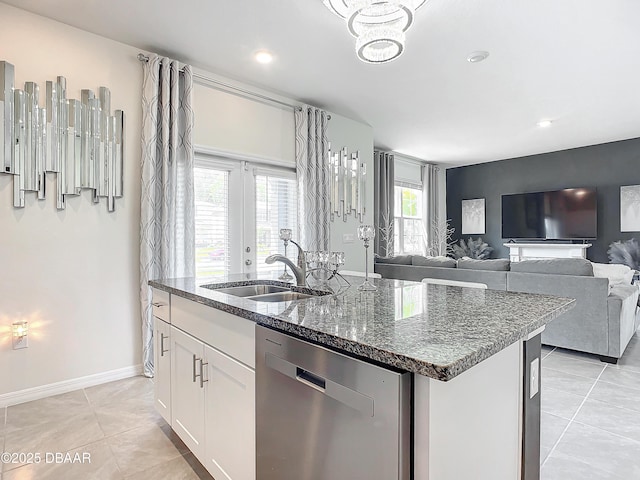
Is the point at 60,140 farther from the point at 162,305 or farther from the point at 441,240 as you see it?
the point at 441,240

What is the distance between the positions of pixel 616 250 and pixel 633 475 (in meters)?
5.34

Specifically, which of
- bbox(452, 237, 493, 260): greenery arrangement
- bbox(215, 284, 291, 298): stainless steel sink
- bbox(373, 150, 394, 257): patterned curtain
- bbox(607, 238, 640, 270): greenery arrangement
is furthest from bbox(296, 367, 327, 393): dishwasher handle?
bbox(452, 237, 493, 260): greenery arrangement

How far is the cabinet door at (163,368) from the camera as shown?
1.96 metres

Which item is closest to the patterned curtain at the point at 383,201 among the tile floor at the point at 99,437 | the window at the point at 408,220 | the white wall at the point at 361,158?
the window at the point at 408,220

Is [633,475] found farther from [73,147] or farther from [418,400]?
[73,147]

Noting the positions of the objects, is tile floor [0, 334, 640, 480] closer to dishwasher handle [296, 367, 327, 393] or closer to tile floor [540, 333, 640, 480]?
tile floor [540, 333, 640, 480]

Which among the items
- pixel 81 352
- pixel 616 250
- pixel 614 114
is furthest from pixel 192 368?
pixel 616 250

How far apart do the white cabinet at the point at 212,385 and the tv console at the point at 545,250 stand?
6.67m

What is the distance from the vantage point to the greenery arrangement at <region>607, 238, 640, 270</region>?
562cm

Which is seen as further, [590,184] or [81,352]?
[590,184]

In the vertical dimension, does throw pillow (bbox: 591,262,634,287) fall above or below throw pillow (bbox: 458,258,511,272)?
below

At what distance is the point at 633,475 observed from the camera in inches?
68.3

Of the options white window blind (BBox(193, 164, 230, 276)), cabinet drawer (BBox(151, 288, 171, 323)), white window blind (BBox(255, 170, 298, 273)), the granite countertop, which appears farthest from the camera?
white window blind (BBox(255, 170, 298, 273))

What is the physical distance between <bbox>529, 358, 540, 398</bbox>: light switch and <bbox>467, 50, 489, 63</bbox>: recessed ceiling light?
8.96 ft
